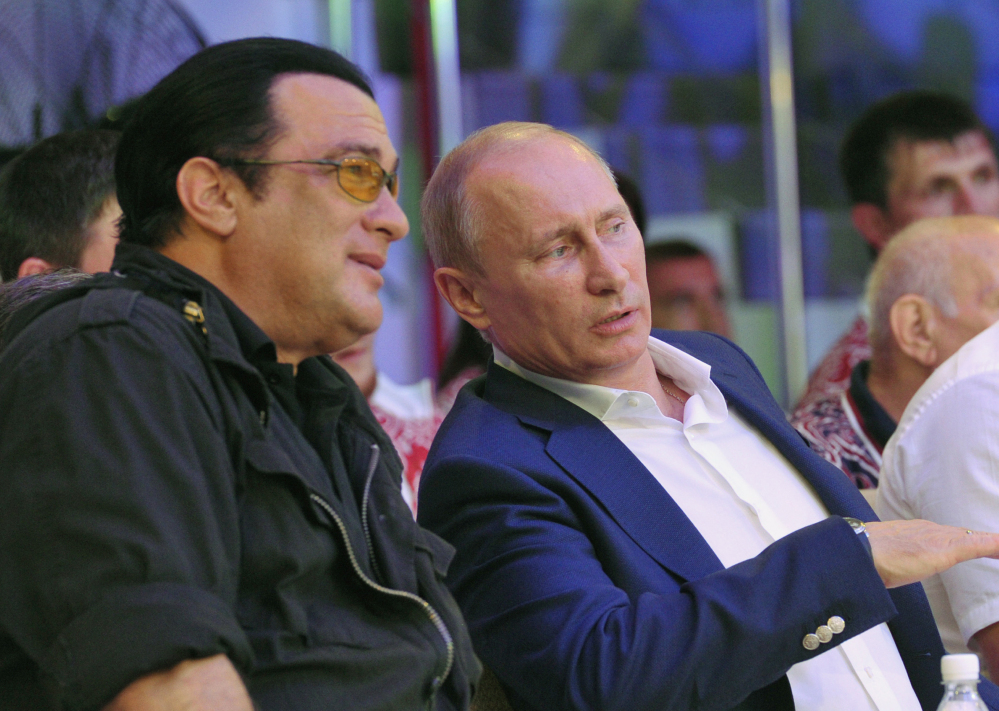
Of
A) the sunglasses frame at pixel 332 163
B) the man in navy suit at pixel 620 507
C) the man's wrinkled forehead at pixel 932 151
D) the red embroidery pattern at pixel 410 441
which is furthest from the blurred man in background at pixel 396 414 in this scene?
the man's wrinkled forehead at pixel 932 151

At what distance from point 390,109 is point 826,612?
3756mm

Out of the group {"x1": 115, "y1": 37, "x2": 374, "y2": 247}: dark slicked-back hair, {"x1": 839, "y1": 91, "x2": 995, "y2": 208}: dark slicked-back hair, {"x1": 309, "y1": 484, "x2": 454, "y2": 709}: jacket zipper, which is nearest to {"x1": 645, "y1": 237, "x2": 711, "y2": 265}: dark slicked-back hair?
{"x1": 839, "y1": 91, "x2": 995, "y2": 208}: dark slicked-back hair

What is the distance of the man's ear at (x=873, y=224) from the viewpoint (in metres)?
4.32

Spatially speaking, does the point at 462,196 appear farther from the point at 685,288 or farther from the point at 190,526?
the point at 685,288

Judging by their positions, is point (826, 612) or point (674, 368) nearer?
point (826, 612)

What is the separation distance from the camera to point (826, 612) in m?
1.64

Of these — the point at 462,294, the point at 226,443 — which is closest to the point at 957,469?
the point at 462,294

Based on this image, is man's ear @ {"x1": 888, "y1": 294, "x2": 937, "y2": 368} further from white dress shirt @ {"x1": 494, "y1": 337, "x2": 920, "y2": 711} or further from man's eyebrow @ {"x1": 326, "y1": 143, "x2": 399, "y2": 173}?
man's eyebrow @ {"x1": 326, "y1": 143, "x2": 399, "y2": 173}

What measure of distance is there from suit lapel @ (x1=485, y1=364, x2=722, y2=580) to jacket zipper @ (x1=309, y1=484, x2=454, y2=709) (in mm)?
467

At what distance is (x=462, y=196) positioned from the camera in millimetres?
2148

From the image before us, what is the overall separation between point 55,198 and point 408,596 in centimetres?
132

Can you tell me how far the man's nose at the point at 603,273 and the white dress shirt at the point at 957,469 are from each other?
0.71 metres

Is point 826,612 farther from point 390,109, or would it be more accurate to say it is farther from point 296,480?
point 390,109

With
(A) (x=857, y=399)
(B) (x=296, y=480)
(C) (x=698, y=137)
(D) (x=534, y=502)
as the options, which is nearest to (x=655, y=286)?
(C) (x=698, y=137)
